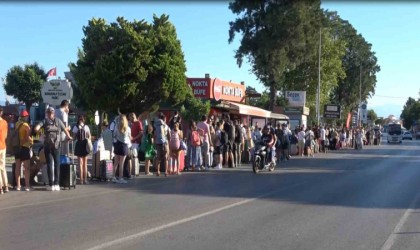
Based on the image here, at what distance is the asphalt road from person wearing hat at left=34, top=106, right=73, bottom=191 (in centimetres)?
55

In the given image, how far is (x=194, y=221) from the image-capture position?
32.8 feet

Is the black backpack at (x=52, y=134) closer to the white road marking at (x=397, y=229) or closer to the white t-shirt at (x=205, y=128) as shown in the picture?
the white t-shirt at (x=205, y=128)

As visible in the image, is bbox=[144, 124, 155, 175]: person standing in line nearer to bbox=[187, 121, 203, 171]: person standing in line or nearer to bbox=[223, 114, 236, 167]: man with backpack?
bbox=[187, 121, 203, 171]: person standing in line

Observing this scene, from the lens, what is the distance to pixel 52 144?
13930mm

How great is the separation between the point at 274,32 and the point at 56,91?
105 ft

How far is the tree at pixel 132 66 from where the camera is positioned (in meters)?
29.3

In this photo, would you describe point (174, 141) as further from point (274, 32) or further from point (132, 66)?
point (274, 32)

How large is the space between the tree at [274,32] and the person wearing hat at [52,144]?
34795 mm

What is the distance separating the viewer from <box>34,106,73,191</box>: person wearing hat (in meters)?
13.9

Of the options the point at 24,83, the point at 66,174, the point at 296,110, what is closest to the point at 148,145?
the point at 66,174

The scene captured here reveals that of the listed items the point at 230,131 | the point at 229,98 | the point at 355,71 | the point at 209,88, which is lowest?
the point at 230,131

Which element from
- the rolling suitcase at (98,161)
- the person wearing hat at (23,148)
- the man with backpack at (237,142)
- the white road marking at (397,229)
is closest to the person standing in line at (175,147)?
the rolling suitcase at (98,161)

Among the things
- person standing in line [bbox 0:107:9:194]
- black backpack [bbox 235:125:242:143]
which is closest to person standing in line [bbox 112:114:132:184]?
person standing in line [bbox 0:107:9:194]

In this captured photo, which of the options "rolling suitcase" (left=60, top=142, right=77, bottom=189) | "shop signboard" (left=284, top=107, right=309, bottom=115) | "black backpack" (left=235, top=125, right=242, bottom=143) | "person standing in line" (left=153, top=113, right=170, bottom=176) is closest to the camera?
"rolling suitcase" (left=60, top=142, right=77, bottom=189)
